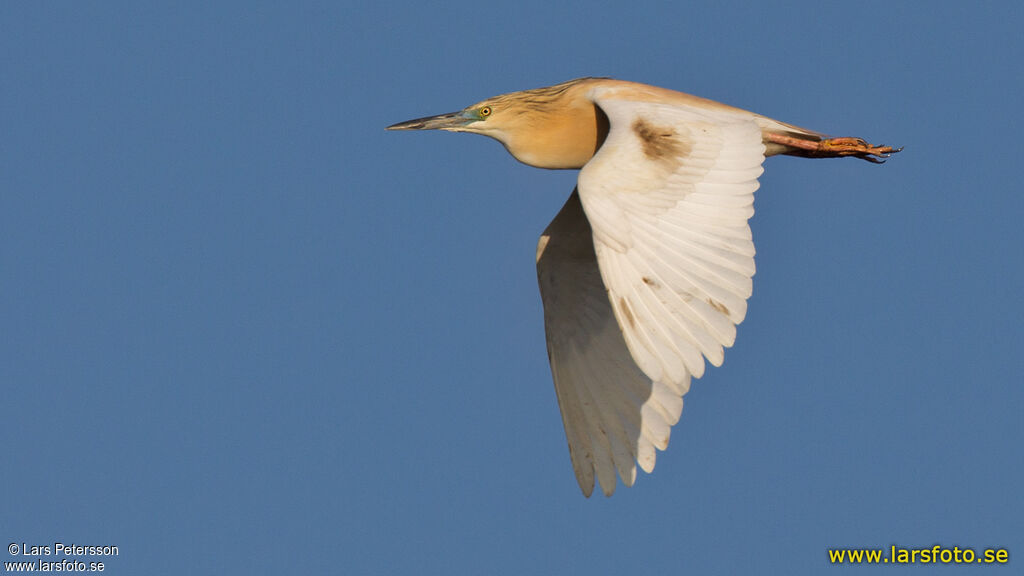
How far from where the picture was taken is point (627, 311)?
756 cm

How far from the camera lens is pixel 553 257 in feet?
36.6

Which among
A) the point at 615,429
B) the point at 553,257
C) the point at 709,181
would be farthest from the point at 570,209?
the point at 709,181

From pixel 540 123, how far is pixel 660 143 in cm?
202

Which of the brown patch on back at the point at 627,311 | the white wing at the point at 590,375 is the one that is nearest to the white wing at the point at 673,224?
the brown patch on back at the point at 627,311

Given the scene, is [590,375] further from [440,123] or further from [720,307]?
[720,307]

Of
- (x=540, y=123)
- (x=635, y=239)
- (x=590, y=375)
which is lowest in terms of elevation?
(x=590, y=375)

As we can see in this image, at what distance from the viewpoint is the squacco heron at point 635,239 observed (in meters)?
7.61

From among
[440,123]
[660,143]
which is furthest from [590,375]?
[660,143]

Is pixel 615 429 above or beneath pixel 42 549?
above

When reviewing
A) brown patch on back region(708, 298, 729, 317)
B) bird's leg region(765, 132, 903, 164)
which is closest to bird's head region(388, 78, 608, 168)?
bird's leg region(765, 132, 903, 164)

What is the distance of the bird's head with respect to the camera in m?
10.3

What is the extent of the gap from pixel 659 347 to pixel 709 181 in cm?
131

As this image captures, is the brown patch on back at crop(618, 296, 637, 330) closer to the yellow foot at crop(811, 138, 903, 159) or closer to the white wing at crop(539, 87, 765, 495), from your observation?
the white wing at crop(539, 87, 765, 495)

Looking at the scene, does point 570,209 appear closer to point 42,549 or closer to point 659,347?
point 659,347
